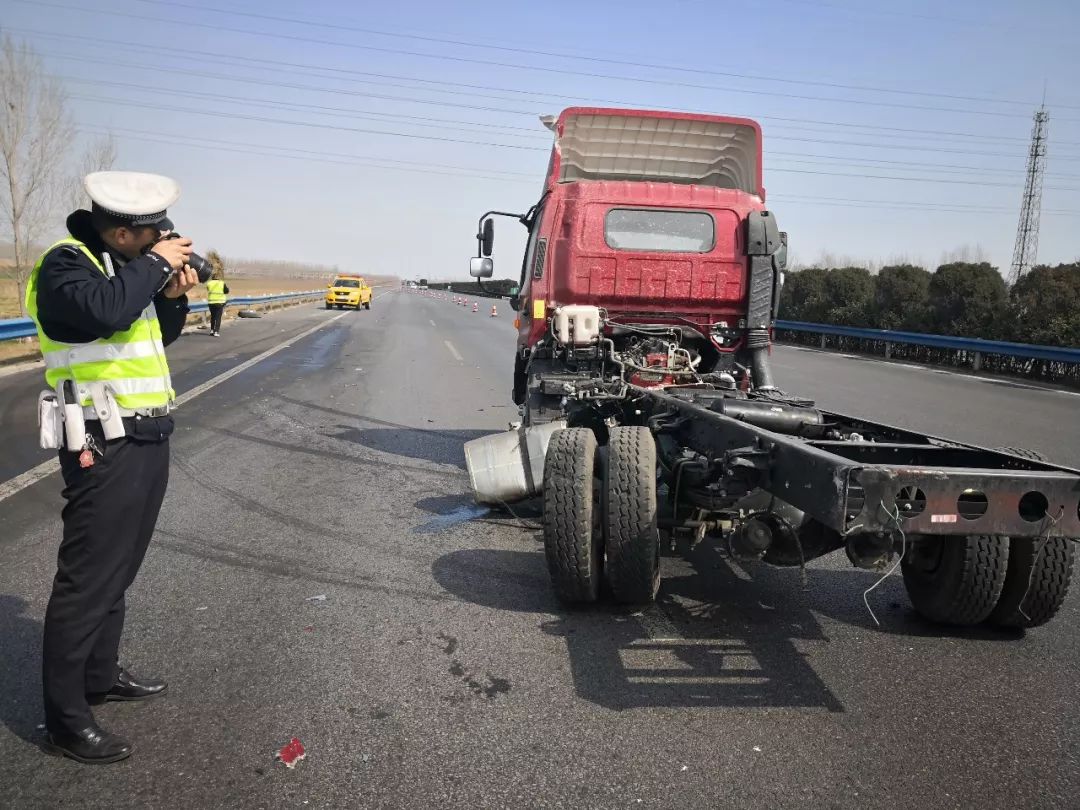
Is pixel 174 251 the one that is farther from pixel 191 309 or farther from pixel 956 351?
pixel 191 309

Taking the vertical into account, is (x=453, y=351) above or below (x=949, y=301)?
below

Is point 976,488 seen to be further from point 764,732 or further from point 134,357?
point 134,357

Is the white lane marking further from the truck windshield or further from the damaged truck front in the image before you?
the truck windshield

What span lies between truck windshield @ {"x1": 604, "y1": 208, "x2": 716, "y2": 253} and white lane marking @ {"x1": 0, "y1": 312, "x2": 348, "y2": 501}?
4870mm

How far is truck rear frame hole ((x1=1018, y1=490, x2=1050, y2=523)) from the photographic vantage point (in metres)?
3.28

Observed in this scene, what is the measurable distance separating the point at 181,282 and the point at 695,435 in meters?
2.55

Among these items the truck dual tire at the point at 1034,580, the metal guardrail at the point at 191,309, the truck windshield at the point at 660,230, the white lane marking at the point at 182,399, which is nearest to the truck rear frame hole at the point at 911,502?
the truck dual tire at the point at 1034,580

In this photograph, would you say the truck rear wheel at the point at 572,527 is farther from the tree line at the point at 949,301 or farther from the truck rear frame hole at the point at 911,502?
the tree line at the point at 949,301

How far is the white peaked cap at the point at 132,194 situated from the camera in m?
3.06

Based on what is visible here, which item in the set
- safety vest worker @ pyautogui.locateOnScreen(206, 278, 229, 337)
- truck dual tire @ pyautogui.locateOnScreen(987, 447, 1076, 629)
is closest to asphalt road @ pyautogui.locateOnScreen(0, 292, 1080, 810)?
truck dual tire @ pyautogui.locateOnScreen(987, 447, 1076, 629)

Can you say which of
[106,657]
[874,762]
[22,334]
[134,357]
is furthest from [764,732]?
[22,334]

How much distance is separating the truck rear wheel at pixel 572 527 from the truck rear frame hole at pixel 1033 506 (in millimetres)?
1844

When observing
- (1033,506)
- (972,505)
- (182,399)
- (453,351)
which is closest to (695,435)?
(972,505)

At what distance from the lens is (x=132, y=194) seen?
3117 mm
